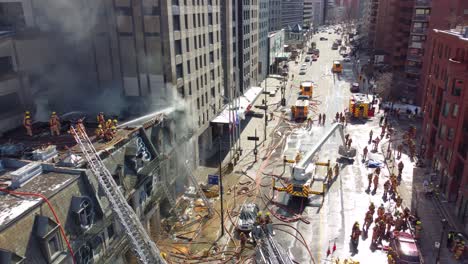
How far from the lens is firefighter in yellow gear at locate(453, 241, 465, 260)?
19328 millimetres

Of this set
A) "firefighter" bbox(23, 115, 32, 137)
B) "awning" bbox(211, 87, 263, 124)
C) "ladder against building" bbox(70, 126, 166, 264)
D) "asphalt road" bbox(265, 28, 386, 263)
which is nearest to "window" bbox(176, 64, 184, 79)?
"awning" bbox(211, 87, 263, 124)

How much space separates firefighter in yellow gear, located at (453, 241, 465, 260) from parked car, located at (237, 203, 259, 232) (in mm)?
11420

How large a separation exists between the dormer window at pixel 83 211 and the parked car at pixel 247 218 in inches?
392

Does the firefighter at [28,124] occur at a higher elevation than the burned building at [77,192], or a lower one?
higher

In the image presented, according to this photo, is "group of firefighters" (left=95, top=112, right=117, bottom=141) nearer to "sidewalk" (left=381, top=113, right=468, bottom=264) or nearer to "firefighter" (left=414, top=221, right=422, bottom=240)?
"firefighter" (left=414, top=221, right=422, bottom=240)

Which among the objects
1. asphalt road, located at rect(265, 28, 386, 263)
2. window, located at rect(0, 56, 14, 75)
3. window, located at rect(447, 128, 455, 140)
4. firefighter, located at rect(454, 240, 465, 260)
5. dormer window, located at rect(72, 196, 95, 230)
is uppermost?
window, located at rect(0, 56, 14, 75)

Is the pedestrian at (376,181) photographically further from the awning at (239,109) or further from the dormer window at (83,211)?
the dormer window at (83,211)

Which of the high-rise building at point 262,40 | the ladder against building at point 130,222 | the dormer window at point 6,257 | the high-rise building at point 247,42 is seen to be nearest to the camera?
the dormer window at point 6,257

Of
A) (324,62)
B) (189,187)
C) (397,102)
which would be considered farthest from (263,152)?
(324,62)

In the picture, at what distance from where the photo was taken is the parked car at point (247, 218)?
21.9 metres

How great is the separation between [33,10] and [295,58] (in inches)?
3071

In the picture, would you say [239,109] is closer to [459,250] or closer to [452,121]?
[452,121]

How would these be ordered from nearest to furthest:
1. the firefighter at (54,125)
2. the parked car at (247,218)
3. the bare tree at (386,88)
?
1. the firefighter at (54,125)
2. the parked car at (247,218)
3. the bare tree at (386,88)

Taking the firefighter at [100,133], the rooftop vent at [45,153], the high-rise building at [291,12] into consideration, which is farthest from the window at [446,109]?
the high-rise building at [291,12]
